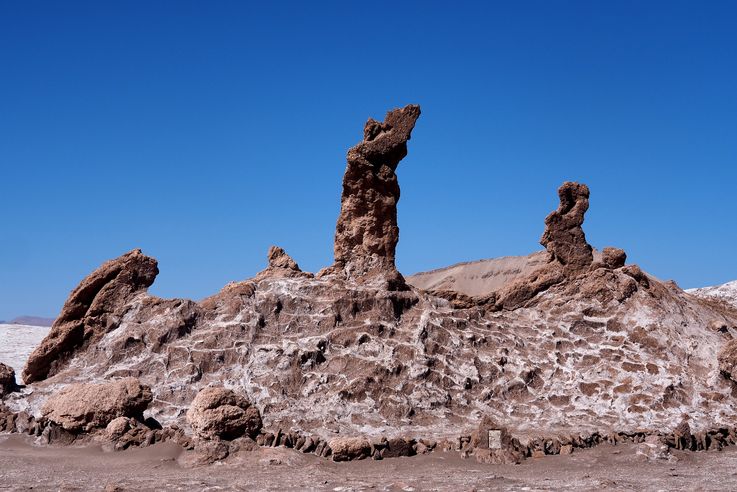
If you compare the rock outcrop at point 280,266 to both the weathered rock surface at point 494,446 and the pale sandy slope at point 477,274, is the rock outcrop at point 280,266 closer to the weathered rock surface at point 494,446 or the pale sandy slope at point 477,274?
the weathered rock surface at point 494,446

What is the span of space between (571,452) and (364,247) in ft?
26.4

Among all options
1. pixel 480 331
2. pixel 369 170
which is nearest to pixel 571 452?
pixel 480 331

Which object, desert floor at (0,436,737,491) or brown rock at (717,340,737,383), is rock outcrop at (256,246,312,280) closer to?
desert floor at (0,436,737,491)

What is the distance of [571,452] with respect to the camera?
1378cm

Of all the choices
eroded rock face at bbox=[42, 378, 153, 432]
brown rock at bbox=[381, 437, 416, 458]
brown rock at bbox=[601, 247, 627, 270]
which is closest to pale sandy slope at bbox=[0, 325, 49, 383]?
eroded rock face at bbox=[42, 378, 153, 432]

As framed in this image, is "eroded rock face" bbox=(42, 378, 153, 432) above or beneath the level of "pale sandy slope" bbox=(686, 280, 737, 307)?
beneath

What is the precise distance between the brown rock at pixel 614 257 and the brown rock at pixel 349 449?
11.2 m

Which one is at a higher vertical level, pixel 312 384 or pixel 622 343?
pixel 622 343

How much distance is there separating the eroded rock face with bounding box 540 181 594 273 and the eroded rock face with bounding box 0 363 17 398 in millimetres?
14306

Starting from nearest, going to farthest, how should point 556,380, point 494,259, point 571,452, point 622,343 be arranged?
1. point 571,452
2. point 556,380
3. point 622,343
4. point 494,259

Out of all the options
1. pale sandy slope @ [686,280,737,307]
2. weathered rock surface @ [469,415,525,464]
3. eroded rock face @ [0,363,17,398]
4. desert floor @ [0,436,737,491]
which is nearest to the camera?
desert floor @ [0,436,737,491]

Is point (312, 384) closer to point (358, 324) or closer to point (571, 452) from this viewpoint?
point (358, 324)

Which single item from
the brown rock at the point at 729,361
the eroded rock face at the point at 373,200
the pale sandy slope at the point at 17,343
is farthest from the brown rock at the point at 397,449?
the pale sandy slope at the point at 17,343

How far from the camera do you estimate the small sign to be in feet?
43.4
